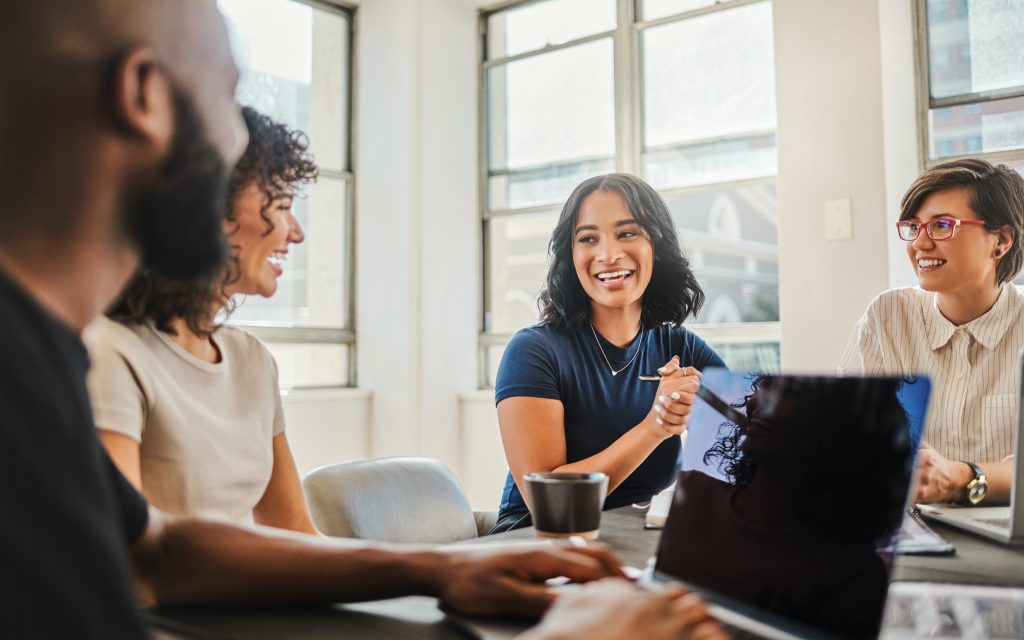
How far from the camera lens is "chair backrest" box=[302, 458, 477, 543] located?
1.47 metres

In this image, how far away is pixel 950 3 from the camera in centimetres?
306

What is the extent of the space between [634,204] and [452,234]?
7.71 feet

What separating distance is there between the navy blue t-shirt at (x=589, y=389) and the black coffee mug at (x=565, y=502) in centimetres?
63

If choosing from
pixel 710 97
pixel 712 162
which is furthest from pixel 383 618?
pixel 710 97

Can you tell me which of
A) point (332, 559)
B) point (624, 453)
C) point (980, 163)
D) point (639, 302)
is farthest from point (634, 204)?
point (332, 559)

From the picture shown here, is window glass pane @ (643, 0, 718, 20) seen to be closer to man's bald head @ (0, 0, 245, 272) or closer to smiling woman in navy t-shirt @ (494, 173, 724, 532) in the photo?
smiling woman in navy t-shirt @ (494, 173, 724, 532)

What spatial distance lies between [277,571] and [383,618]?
0.39 ft

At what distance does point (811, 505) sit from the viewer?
729 mm

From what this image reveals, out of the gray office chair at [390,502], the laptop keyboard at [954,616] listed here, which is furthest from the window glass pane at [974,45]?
the laptop keyboard at [954,616]

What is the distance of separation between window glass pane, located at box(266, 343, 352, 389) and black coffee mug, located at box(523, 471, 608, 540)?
300 cm

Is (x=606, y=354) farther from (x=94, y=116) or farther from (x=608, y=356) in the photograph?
(x=94, y=116)

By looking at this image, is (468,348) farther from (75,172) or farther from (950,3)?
(75,172)

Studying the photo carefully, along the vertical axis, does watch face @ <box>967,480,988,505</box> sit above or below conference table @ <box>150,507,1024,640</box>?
above

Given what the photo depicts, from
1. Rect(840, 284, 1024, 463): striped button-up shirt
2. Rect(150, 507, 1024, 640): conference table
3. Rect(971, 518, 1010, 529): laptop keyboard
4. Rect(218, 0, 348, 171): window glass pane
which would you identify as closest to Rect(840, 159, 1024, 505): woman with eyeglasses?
Rect(840, 284, 1024, 463): striped button-up shirt
